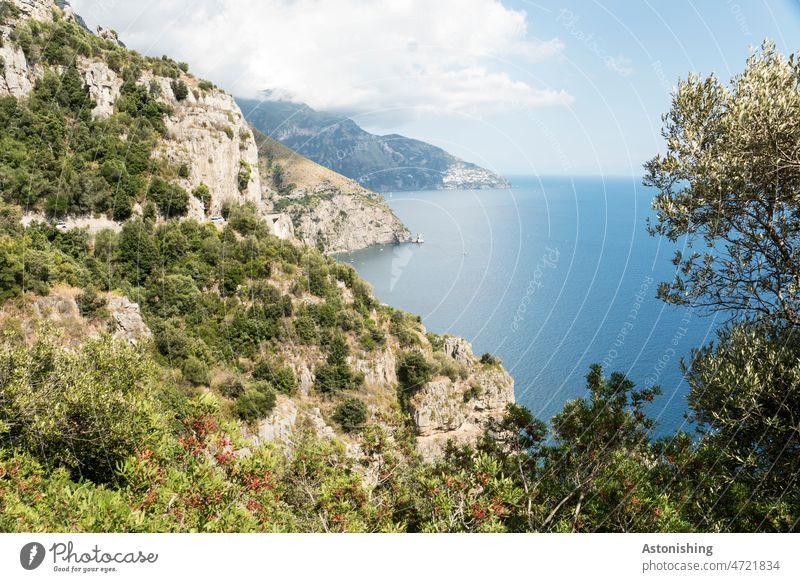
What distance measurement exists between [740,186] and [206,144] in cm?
3959

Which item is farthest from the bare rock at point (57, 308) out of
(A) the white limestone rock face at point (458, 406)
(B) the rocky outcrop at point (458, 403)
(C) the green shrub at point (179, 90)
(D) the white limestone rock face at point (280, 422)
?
(C) the green shrub at point (179, 90)

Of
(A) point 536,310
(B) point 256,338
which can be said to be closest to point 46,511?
(B) point 256,338

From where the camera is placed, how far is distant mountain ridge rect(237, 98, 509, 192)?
358ft

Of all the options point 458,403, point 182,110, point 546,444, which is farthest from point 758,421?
point 182,110

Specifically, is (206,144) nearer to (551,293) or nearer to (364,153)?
(551,293)

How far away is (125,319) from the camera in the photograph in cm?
2394

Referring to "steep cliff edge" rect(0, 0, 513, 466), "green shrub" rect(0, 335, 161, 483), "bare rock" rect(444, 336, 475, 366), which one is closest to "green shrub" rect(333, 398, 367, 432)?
"steep cliff edge" rect(0, 0, 513, 466)

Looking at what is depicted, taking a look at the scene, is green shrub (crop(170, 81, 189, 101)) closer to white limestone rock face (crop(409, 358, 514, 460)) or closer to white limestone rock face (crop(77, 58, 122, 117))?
white limestone rock face (crop(77, 58, 122, 117))

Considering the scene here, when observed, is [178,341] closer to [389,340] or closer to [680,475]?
[389,340]

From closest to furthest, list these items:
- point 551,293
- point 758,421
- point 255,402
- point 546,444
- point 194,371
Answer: point 758,421
point 546,444
point 194,371
point 255,402
point 551,293

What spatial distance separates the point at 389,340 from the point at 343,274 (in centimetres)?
717

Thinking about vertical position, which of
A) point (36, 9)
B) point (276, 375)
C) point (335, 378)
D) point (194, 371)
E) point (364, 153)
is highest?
point (364, 153)

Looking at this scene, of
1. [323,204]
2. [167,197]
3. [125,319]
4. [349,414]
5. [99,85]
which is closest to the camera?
[125,319]
